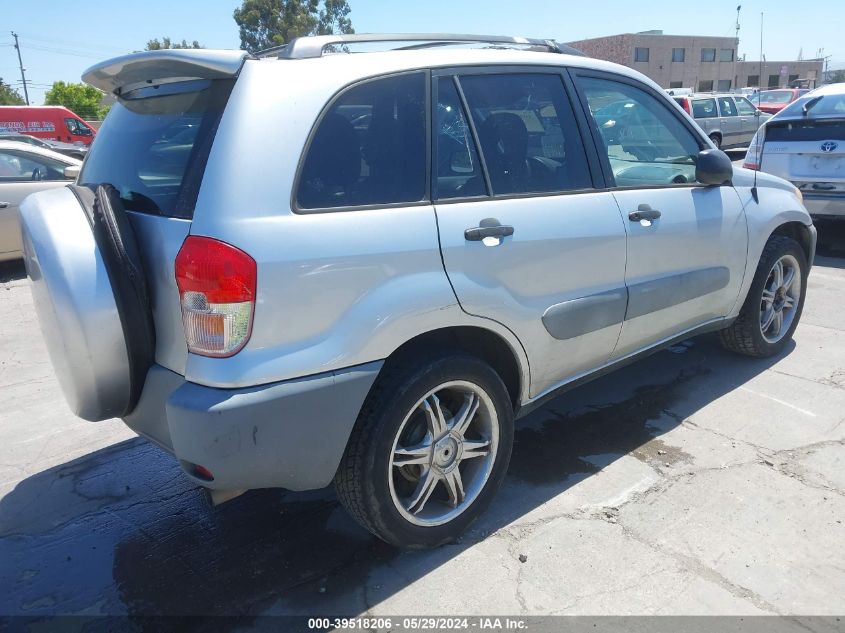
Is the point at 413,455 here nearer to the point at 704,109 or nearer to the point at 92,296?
the point at 92,296

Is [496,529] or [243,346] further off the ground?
[243,346]

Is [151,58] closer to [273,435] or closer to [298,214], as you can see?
[298,214]

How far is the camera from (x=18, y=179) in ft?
26.7

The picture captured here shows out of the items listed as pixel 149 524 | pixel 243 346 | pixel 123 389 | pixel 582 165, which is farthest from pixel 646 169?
pixel 149 524

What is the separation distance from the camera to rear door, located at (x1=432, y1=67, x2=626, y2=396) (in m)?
2.63

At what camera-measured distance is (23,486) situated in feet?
11.1

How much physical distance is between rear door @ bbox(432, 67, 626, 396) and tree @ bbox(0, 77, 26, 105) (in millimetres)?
75446

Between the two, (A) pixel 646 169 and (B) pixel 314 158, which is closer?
(B) pixel 314 158

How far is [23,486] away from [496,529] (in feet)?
7.85

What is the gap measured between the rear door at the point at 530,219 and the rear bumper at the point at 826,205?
215 inches

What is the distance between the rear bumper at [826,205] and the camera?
7.27 m

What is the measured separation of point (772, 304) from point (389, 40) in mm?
3267

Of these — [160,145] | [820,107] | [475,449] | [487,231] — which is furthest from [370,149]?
[820,107]

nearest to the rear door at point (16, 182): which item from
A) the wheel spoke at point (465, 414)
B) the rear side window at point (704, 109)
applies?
the wheel spoke at point (465, 414)
